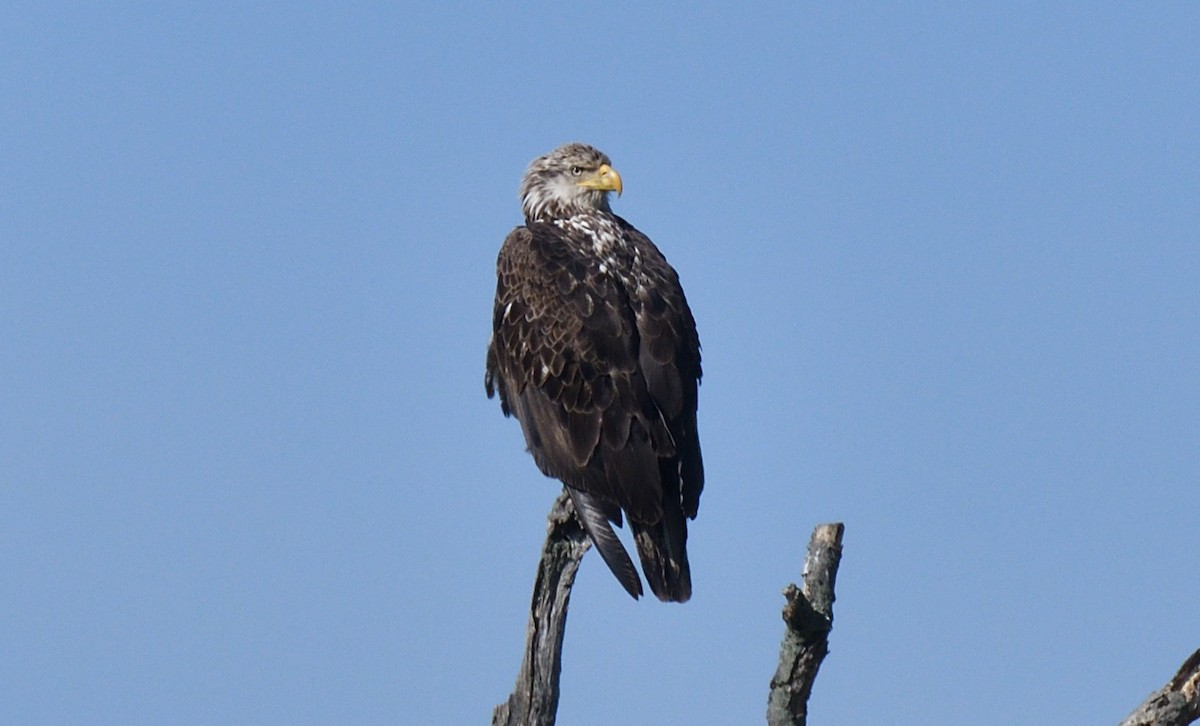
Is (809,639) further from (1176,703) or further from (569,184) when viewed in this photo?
(569,184)

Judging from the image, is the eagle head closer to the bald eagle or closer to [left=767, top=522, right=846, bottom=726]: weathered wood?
the bald eagle

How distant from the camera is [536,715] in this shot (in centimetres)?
912

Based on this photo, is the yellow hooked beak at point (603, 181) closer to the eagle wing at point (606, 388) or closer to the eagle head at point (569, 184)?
the eagle head at point (569, 184)

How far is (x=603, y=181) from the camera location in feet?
41.4

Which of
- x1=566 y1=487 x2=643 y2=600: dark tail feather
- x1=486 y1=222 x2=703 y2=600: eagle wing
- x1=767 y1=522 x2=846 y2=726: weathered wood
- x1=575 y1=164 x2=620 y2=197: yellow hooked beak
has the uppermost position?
x1=575 y1=164 x2=620 y2=197: yellow hooked beak

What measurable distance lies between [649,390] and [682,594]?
141 centimetres

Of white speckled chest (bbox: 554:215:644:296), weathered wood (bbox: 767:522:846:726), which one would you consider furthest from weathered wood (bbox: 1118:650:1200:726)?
white speckled chest (bbox: 554:215:644:296)

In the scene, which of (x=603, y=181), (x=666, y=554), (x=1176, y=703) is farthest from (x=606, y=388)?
(x=1176, y=703)

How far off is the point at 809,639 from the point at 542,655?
209cm

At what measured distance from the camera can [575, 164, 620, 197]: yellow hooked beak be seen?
12.6 metres

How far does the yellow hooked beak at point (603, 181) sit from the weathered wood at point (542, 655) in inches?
152

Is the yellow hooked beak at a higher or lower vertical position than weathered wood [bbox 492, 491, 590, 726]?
higher

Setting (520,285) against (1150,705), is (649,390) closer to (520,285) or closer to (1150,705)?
(520,285)

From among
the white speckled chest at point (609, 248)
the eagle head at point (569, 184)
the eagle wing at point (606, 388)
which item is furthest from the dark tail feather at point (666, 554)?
the eagle head at point (569, 184)
